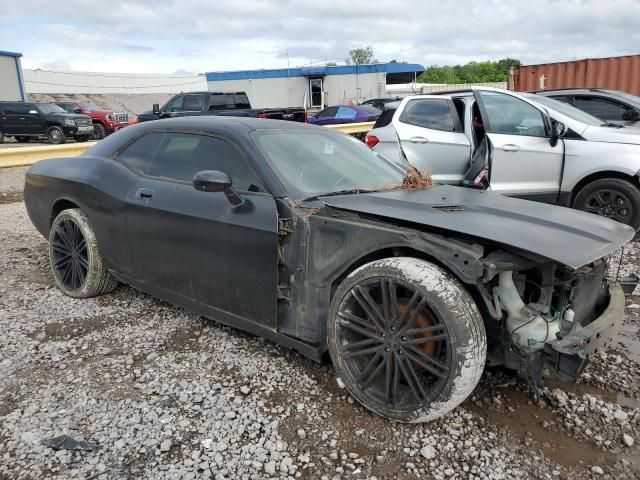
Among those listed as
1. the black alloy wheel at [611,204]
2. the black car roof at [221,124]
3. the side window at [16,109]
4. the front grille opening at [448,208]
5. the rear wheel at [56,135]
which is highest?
the side window at [16,109]

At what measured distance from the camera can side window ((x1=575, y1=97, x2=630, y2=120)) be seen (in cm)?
843

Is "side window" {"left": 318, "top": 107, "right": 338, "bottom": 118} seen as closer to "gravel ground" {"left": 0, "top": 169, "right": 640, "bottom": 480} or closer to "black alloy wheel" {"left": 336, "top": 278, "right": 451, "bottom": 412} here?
"gravel ground" {"left": 0, "top": 169, "right": 640, "bottom": 480}

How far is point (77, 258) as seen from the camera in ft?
14.2

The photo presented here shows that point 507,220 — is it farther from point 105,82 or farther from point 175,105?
point 105,82

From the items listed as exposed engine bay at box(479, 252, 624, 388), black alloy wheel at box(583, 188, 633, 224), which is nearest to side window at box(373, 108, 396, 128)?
black alloy wheel at box(583, 188, 633, 224)

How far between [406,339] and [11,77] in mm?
31757

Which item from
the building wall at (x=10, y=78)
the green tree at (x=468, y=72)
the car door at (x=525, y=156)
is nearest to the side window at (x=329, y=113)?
the car door at (x=525, y=156)

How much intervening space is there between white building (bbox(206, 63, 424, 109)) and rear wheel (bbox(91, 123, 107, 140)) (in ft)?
52.2

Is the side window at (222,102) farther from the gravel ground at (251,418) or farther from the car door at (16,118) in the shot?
the gravel ground at (251,418)

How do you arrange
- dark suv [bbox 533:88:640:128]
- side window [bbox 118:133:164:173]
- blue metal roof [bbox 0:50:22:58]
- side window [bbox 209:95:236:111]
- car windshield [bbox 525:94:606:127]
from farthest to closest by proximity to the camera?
1. blue metal roof [bbox 0:50:22:58]
2. side window [bbox 209:95:236:111]
3. dark suv [bbox 533:88:640:128]
4. car windshield [bbox 525:94:606:127]
5. side window [bbox 118:133:164:173]

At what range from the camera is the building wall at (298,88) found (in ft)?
117

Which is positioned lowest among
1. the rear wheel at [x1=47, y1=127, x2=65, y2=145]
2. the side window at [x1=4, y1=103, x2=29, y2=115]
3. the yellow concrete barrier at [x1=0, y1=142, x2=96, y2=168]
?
the rear wheel at [x1=47, y1=127, x2=65, y2=145]

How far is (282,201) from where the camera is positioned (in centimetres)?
303

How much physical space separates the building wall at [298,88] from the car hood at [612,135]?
30.7m
